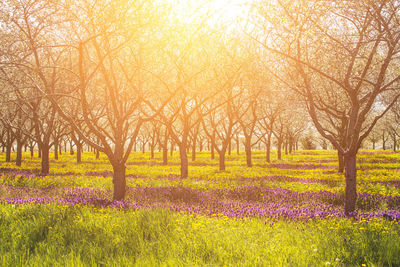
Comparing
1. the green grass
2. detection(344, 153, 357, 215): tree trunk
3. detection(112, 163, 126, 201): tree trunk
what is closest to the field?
the green grass

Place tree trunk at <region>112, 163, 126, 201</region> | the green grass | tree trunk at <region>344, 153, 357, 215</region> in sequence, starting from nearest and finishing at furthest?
the green grass
tree trunk at <region>344, 153, 357, 215</region>
tree trunk at <region>112, 163, 126, 201</region>

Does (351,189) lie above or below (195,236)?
above

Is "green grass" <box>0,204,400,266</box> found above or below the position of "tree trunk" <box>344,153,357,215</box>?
below

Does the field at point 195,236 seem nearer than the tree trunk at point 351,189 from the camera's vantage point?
Yes

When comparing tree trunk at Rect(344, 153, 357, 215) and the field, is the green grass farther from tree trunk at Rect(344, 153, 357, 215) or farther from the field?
tree trunk at Rect(344, 153, 357, 215)

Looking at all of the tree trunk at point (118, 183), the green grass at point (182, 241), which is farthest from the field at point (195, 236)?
the tree trunk at point (118, 183)

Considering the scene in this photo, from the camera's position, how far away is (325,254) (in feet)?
14.1

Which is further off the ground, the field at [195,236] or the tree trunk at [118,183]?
the tree trunk at [118,183]

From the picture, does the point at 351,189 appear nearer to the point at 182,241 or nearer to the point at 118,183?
the point at 182,241

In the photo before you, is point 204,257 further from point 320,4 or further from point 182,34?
point 182,34

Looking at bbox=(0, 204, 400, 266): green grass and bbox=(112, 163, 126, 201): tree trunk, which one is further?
bbox=(112, 163, 126, 201): tree trunk

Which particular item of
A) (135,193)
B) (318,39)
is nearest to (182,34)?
(318,39)

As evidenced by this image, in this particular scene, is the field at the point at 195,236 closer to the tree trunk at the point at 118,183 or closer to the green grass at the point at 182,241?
the green grass at the point at 182,241

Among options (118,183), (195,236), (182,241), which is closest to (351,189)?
(195,236)
